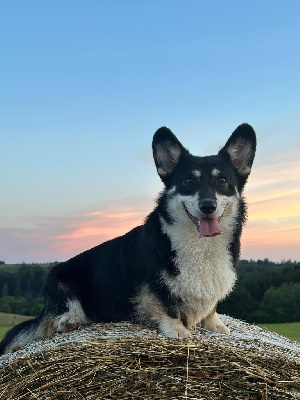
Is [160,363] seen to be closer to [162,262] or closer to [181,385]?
[181,385]

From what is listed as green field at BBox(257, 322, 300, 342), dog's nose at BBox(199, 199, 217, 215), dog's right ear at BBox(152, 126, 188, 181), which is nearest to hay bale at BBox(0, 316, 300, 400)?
dog's nose at BBox(199, 199, 217, 215)

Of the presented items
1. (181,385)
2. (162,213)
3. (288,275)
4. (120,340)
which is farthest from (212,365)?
(288,275)

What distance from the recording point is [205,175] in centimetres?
336

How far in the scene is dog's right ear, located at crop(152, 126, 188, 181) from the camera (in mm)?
3686

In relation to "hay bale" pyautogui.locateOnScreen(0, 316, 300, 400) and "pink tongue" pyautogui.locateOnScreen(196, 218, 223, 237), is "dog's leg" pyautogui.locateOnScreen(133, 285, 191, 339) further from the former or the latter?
"pink tongue" pyautogui.locateOnScreen(196, 218, 223, 237)

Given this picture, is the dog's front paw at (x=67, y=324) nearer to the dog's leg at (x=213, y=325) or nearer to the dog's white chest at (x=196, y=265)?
the dog's white chest at (x=196, y=265)

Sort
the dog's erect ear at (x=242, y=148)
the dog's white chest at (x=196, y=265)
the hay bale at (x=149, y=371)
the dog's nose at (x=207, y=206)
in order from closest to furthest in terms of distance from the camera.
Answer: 1. the hay bale at (x=149, y=371)
2. the dog's nose at (x=207, y=206)
3. the dog's white chest at (x=196, y=265)
4. the dog's erect ear at (x=242, y=148)

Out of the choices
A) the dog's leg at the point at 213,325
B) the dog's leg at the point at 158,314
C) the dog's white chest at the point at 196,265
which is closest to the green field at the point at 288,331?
the dog's leg at the point at 213,325

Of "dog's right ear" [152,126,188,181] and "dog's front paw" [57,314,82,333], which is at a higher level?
"dog's right ear" [152,126,188,181]

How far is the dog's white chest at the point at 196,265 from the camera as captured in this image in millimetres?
3406

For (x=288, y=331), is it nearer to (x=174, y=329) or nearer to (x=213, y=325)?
(x=213, y=325)

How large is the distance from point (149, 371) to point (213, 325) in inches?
50.8

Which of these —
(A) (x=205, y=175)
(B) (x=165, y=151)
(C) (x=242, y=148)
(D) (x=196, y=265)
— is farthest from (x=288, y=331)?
(A) (x=205, y=175)

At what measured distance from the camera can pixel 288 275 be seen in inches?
548
